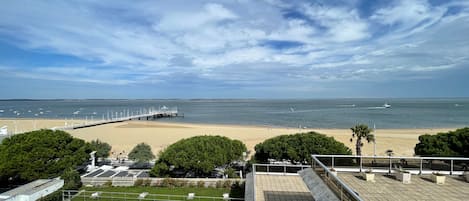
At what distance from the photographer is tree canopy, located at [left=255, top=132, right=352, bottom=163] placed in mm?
18047

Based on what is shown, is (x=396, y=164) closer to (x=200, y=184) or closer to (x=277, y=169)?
(x=277, y=169)

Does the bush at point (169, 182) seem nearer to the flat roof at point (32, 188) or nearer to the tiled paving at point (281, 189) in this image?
the flat roof at point (32, 188)

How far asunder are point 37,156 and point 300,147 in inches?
618

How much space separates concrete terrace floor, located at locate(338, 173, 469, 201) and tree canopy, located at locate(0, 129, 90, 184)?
1675cm

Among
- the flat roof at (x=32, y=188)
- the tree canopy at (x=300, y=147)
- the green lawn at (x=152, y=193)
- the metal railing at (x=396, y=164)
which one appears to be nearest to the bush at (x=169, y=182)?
the green lawn at (x=152, y=193)

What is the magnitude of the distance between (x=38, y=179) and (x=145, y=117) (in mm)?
63702

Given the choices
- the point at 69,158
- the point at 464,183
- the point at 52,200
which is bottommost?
the point at 52,200

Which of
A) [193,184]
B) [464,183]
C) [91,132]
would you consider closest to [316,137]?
[193,184]

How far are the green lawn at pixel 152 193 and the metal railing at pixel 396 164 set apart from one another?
23.9 ft

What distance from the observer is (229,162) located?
19047 millimetres

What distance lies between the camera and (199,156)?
18.2 m

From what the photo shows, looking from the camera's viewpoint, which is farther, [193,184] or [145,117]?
[145,117]

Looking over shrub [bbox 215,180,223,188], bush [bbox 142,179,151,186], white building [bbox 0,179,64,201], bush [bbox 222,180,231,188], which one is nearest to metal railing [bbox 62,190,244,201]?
white building [bbox 0,179,64,201]

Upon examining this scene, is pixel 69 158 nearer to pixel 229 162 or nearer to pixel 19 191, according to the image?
pixel 19 191
